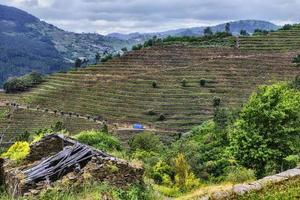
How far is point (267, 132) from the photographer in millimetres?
28688

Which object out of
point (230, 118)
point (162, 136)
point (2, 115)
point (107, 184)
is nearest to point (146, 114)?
point (162, 136)

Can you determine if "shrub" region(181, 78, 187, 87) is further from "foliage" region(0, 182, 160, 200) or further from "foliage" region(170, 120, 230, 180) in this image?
"foliage" region(0, 182, 160, 200)

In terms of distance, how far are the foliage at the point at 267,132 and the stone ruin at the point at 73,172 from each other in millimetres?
15765

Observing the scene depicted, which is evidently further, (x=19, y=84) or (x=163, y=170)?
(x=19, y=84)

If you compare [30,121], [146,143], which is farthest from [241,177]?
[30,121]

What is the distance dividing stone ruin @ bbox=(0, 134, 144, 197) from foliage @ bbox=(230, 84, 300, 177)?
15.8 metres

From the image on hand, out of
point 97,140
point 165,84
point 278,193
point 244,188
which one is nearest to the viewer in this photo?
point 278,193

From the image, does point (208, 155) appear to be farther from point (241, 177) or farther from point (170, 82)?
point (170, 82)

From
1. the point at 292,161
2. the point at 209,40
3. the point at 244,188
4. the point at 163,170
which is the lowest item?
the point at 163,170

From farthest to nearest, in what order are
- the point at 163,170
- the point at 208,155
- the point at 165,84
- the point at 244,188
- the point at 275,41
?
the point at 275,41 → the point at 165,84 → the point at 208,155 → the point at 163,170 → the point at 244,188

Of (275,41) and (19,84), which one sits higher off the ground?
(275,41)

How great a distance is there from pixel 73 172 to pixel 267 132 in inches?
712

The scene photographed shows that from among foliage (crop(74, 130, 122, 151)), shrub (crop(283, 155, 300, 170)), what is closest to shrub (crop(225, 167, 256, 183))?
shrub (crop(283, 155, 300, 170))

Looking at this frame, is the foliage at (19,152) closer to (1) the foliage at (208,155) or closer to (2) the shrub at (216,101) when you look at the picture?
(1) the foliage at (208,155)
